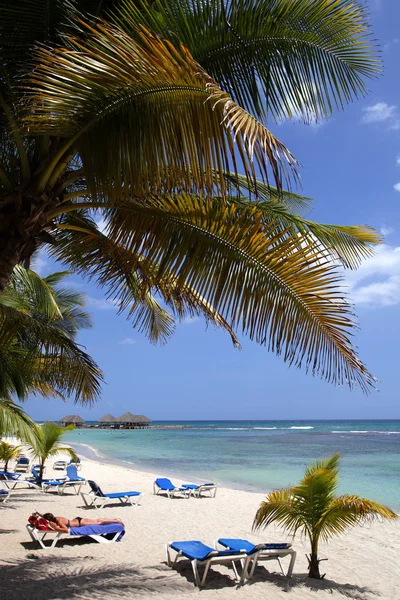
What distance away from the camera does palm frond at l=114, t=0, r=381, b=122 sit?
12.0 feet

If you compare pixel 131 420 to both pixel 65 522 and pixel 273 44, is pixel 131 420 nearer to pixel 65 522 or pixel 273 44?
pixel 65 522

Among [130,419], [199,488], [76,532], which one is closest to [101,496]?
[199,488]

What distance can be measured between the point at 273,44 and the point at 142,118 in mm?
1530

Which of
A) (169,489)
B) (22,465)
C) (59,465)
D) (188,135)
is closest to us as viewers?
(188,135)

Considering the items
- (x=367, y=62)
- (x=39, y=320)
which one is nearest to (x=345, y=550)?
(x=39, y=320)

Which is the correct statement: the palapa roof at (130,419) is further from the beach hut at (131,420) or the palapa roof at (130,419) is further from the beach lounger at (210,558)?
the beach lounger at (210,558)

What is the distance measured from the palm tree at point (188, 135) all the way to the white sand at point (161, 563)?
133 inches

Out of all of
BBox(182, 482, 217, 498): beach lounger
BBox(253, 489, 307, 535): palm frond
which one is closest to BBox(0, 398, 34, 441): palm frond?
BBox(253, 489, 307, 535): palm frond

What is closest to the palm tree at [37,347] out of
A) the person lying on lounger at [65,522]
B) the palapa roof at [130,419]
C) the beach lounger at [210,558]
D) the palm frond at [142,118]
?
the person lying on lounger at [65,522]

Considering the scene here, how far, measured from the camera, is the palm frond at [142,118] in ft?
8.38

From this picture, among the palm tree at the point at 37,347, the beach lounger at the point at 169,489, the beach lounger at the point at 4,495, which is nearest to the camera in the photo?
the palm tree at the point at 37,347

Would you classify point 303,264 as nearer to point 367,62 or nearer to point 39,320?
point 367,62

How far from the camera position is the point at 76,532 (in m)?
7.36

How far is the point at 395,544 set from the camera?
9.25m
